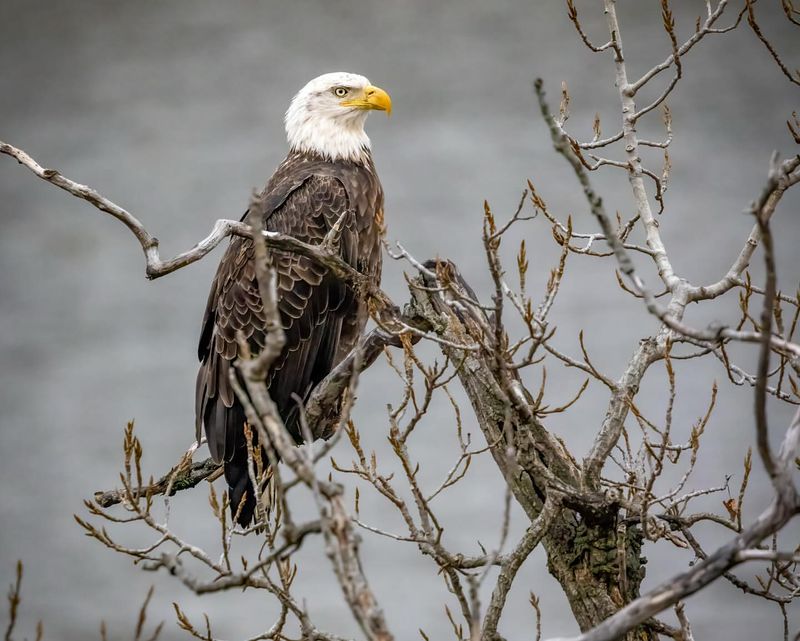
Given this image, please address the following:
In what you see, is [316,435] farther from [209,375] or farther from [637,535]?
[637,535]

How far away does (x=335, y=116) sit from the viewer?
14.4ft

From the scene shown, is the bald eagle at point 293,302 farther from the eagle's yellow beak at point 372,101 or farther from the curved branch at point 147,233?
the curved branch at point 147,233

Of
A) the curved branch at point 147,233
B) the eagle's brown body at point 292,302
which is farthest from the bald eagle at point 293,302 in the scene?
the curved branch at point 147,233

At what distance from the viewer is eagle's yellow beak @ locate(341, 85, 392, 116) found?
14.0 feet

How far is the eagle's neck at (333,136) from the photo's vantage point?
4406 millimetres

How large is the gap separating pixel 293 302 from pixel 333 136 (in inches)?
32.3

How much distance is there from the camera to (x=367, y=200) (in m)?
4.19

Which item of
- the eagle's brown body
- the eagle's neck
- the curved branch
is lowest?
the curved branch

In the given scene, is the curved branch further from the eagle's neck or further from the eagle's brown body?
the eagle's neck

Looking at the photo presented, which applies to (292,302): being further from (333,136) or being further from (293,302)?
(333,136)

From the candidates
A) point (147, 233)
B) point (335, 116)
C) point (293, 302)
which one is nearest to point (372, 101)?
point (335, 116)

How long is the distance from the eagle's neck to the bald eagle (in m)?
0.08

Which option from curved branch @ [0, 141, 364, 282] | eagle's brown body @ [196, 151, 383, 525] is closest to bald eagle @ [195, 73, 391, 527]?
eagle's brown body @ [196, 151, 383, 525]

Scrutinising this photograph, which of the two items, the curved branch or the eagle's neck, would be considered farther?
the eagle's neck
